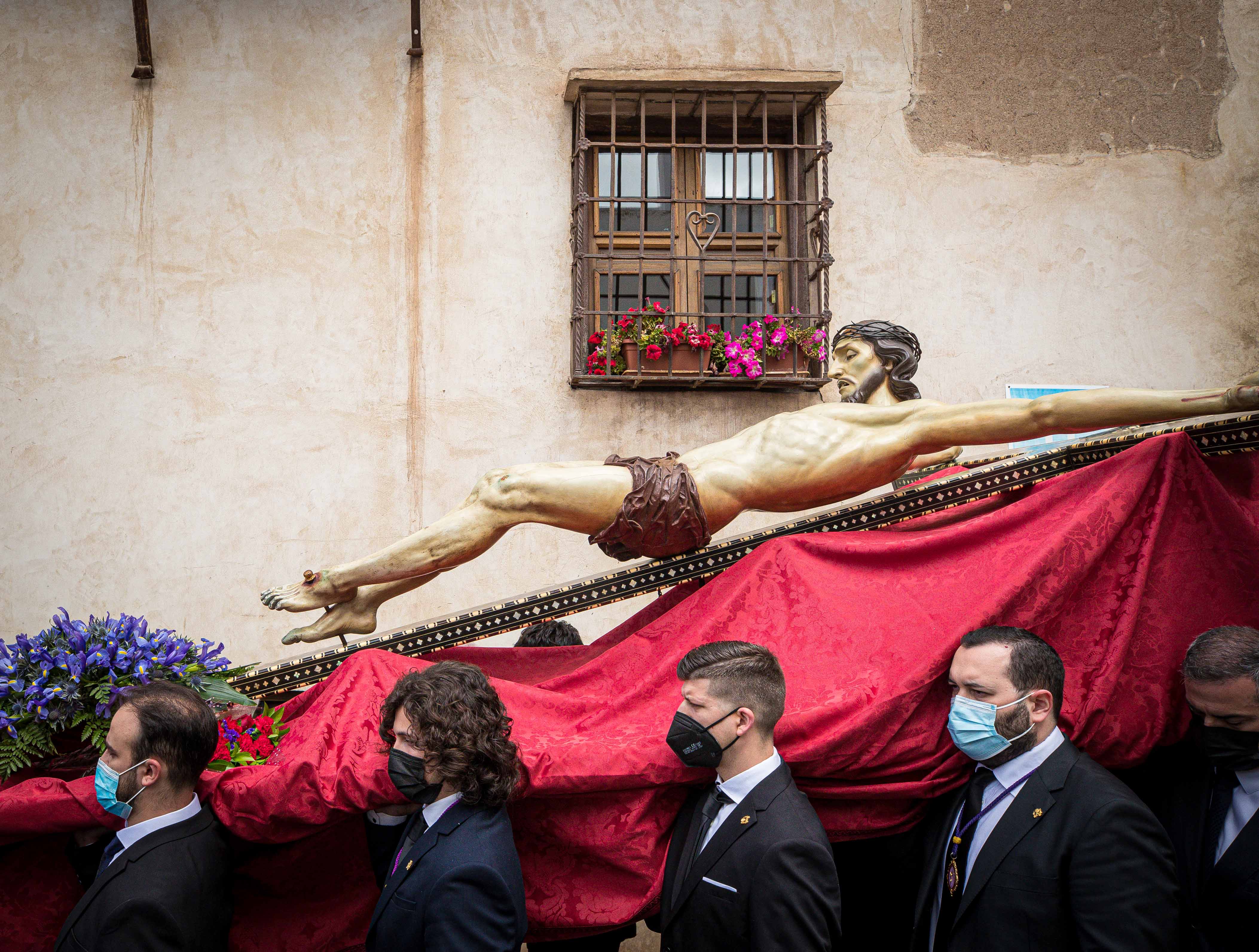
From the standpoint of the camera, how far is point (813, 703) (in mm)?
2428

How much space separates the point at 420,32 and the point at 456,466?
2088 mm

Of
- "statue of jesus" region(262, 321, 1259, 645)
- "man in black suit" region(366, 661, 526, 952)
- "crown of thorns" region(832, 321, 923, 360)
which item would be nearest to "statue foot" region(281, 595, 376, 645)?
"statue of jesus" region(262, 321, 1259, 645)

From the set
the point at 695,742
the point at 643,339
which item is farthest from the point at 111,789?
the point at 643,339

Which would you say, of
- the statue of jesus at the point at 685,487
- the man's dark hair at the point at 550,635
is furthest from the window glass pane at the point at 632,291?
the statue of jesus at the point at 685,487

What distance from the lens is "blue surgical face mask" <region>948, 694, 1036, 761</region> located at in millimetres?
2201

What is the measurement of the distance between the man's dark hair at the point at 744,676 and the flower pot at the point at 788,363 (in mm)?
2853

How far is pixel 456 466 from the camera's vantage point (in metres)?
4.96

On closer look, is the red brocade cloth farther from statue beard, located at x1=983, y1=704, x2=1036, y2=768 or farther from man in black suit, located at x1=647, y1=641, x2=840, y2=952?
statue beard, located at x1=983, y1=704, x2=1036, y2=768

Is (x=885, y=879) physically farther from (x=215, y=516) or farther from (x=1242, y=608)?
(x=215, y=516)

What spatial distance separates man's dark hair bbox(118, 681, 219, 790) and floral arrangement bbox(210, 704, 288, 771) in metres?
0.10

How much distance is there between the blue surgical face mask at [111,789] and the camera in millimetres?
2268

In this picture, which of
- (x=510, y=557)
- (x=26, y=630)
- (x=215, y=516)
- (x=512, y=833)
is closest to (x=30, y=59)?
(x=215, y=516)

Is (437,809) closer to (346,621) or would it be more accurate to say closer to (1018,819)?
(346,621)

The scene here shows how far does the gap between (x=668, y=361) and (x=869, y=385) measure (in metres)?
1.99
